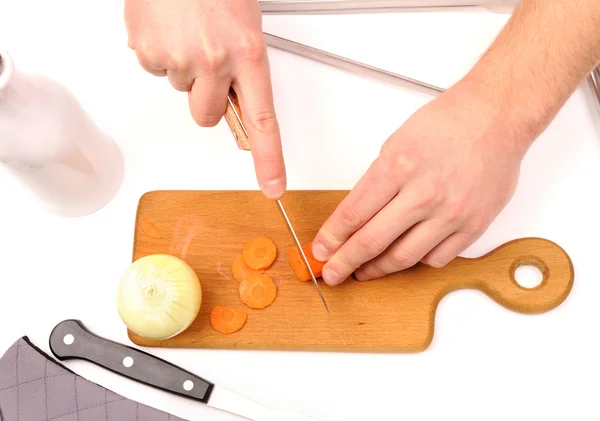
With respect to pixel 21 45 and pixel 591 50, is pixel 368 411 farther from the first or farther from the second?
pixel 21 45

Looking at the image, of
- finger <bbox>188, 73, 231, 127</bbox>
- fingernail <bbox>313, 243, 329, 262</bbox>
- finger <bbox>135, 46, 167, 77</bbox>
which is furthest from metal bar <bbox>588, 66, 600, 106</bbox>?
finger <bbox>135, 46, 167, 77</bbox>

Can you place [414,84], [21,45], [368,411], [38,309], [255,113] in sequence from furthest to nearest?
[21,45], [414,84], [38,309], [368,411], [255,113]

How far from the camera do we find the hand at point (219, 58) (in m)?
1.04

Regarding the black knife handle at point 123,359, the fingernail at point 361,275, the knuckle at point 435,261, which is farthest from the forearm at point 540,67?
the black knife handle at point 123,359

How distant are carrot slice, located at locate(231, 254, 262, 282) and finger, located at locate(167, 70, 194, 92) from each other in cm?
37

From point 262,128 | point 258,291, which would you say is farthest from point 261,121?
point 258,291

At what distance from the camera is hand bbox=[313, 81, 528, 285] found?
40.9 inches

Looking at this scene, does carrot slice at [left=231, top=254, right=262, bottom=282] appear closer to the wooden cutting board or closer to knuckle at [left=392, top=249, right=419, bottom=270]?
the wooden cutting board

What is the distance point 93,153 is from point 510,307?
0.92 m

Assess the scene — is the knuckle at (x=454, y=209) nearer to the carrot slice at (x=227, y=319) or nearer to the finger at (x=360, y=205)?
the finger at (x=360, y=205)

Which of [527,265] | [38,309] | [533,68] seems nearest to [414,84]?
[533,68]

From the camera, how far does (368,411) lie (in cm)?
114

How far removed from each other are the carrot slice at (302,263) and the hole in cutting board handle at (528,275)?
41 cm

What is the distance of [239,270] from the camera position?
121cm
